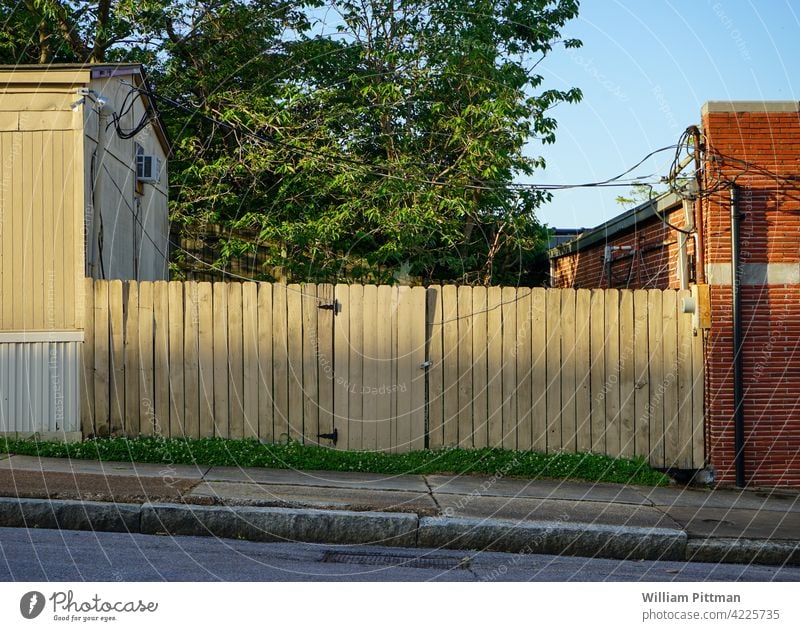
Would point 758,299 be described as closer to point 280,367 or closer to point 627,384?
point 627,384

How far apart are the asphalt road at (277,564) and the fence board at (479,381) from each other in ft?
11.6

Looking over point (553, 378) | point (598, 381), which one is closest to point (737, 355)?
point (598, 381)

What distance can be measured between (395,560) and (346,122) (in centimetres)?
1270

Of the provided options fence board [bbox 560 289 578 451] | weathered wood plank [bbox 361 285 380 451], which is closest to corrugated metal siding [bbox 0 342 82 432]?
weathered wood plank [bbox 361 285 380 451]

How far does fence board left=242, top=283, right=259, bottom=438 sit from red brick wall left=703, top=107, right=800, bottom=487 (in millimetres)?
5727

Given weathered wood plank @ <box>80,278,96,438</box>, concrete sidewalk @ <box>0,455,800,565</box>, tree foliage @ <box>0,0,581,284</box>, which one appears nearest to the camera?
concrete sidewalk @ <box>0,455,800,565</box>

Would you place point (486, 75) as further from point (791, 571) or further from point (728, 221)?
point (791, 571)

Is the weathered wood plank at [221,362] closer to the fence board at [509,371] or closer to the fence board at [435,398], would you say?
the fence board at [435,398]

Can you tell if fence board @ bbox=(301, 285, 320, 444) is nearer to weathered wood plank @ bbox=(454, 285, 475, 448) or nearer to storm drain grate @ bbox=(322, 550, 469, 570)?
weathered wood plank @ bbox=(454, 285, 475, 448)

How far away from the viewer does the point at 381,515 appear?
340 inches

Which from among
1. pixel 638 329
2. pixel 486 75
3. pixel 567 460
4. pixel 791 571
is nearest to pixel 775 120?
pixel 638 329

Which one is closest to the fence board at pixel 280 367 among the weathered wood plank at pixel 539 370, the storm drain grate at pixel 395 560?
the weathered wood plank at pixel 539 370

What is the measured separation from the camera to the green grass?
10953 mm

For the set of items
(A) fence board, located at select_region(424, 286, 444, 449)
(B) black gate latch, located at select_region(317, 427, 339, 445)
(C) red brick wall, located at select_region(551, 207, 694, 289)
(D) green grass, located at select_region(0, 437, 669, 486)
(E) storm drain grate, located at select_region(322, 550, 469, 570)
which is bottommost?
(E) storm drain grate, located at select_region(322, 550, 469, 570)
